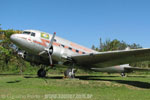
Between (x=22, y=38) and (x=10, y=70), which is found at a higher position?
(x=22, y=38)

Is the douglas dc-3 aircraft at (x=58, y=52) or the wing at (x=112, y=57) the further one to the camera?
the douglas dc-3 aircraft at (x=58, y=52)

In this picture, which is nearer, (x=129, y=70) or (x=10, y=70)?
(x=129, y=70)

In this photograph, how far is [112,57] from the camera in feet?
49.5

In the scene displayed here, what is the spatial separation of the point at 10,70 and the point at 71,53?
87.7ft

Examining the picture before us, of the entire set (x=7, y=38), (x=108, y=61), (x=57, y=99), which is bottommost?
(x=57, y=99)

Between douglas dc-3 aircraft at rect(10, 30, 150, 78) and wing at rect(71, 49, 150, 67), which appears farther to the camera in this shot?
douglas dc-3 aircraft at rect(10, 30, 150, 78)

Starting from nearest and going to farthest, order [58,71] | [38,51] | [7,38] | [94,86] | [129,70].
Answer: [94,86], [38,51], [129,70], [7,38], [58,71]

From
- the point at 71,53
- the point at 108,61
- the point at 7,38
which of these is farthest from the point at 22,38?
the point at 7,38

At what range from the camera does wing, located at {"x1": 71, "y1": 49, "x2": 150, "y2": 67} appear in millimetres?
12906

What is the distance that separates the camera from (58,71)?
117 feet

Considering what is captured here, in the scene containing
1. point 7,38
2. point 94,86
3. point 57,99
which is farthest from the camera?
point 7,38

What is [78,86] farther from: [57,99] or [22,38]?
[22,38]

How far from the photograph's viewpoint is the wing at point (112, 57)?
12.9 metres

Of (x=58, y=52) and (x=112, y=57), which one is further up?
(x=58, y=52)
